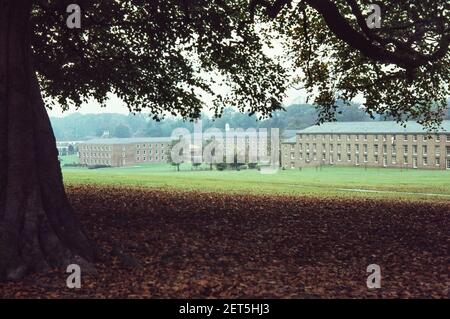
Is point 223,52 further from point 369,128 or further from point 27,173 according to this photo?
point 369,128

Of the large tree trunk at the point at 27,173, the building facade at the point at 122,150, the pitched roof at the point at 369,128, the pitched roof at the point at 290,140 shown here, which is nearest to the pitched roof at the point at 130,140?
the building facade at the point at 122,150

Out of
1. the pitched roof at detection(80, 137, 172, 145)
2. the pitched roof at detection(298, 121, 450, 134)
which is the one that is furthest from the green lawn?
→ the pitched roof at detection(298, 121, 450, 134)

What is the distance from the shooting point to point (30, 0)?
46.8 feet

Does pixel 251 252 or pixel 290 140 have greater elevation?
pixel 290 140

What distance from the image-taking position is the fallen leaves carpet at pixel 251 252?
1163 centimetres

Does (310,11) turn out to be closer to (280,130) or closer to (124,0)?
(124,0)

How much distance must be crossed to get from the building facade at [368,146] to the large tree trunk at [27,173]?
102653 mm

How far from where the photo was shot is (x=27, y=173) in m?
13.5

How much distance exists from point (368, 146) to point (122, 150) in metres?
53.5

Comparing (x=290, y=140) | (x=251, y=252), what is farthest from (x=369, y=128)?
(x=251, y=252)

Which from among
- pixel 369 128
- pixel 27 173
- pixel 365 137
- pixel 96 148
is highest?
pixel 369 128
